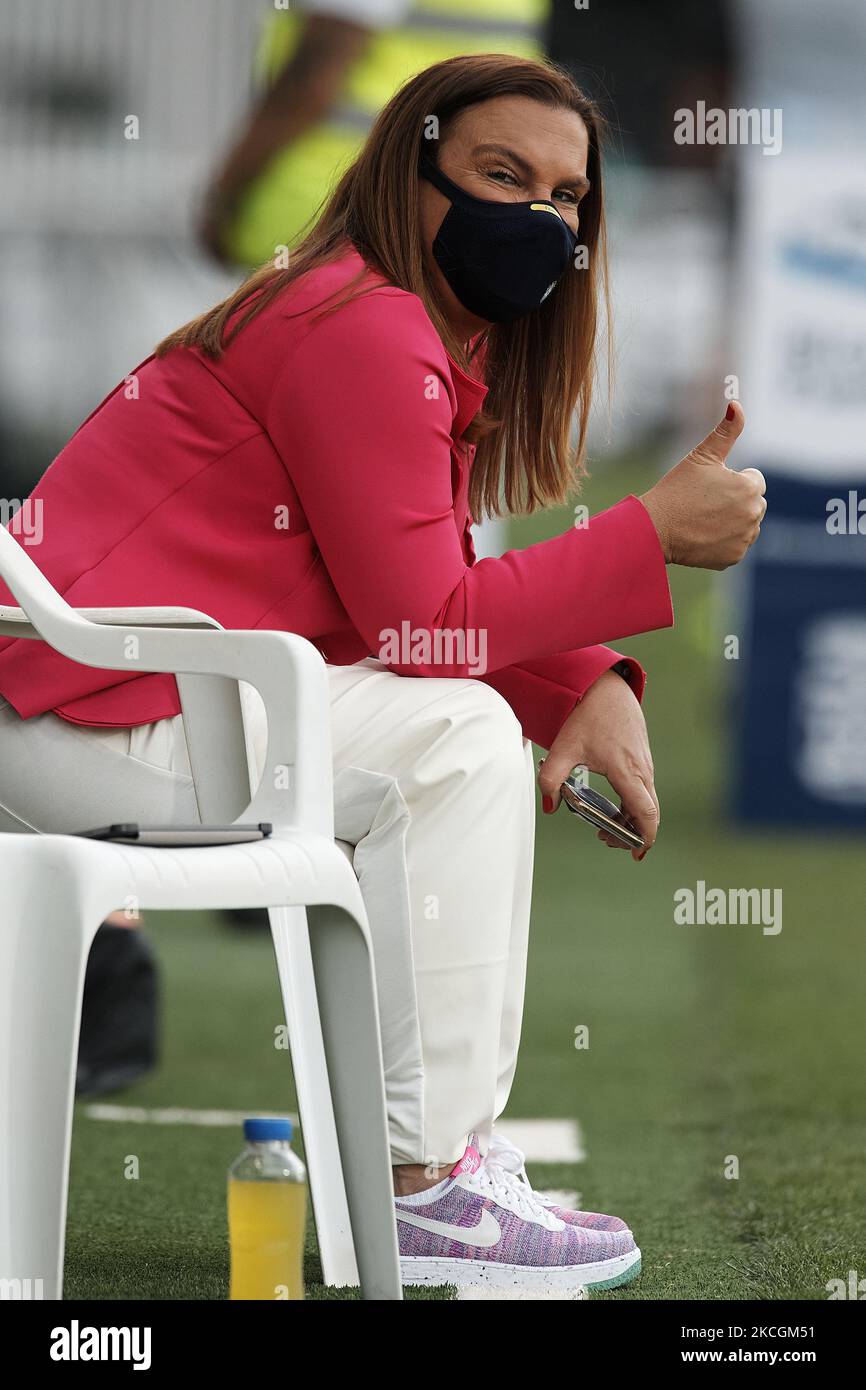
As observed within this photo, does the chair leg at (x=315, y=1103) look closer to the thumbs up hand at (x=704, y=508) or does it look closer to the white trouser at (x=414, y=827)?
the white trouser at (x=414, y=827)

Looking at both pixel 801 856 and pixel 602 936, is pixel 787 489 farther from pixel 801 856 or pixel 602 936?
pixel 602 936

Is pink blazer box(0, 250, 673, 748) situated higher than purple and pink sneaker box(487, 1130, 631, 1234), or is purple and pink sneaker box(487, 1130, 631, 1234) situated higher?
pink blazer box(0, 250, 673, 748)

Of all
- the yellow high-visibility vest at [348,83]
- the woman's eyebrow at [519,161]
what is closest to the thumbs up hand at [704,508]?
the woman's eyebrow at [519,161]

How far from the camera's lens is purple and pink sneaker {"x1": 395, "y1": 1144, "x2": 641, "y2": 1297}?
1936mm

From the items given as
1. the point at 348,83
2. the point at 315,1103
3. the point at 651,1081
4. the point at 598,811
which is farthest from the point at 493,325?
A: the point at 348,83

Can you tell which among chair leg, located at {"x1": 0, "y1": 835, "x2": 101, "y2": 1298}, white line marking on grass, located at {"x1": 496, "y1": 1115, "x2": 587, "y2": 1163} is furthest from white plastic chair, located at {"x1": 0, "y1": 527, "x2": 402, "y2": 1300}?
white line marking on grass, located at {"x1": 496, "y1": 1115, "x2": 587, "y2": 1163}

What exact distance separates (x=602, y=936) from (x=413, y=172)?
376cm

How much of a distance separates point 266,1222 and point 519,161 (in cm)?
117

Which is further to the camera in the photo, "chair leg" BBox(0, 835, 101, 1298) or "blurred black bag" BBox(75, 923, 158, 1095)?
"blurred black bag" BBox(75, 923, 158, 1095)

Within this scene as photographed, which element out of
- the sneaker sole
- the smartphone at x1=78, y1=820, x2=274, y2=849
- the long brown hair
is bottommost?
the sneaker sole

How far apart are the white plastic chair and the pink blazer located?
98 millimetres

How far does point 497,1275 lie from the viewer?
1952mm

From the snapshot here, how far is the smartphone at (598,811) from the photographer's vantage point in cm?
209

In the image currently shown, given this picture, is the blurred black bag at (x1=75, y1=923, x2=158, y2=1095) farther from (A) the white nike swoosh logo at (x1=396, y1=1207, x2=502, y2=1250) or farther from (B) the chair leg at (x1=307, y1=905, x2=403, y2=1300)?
(B) the chair leg at (x1=307, y1=905, x2=403, y2=1300)
